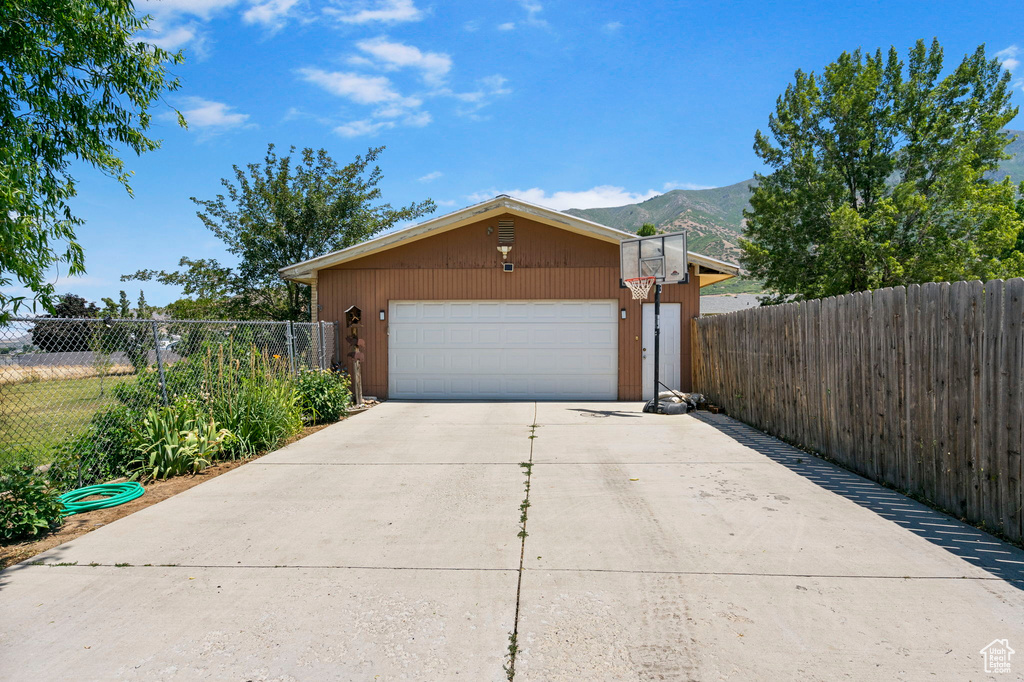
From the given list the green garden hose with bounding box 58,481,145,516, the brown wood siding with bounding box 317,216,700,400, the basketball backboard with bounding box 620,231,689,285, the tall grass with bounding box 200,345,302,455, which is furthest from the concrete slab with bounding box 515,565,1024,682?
the brown wood siding with bounding box 317,216,700,400

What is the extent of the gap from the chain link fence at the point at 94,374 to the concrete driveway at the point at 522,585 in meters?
0.99

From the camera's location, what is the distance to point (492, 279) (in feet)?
39.3

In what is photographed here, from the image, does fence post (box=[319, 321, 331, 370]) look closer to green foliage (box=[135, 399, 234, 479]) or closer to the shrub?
green foliage (box=[135, 399, 234, 479])

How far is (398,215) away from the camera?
19.0 m

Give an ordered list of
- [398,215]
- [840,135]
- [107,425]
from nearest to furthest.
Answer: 1. [107,425]
2. [398,215]
3. [840,135]

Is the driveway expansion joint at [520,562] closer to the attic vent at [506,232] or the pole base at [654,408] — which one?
the pole base at [654,408]

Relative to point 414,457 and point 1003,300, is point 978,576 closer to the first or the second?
point 1003,300

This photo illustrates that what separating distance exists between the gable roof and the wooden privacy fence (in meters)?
4.50

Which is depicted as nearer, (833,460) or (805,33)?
(833,460)

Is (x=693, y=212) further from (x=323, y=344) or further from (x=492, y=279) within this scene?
(x=323, y=344)

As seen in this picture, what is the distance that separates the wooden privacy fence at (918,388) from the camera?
3.56m

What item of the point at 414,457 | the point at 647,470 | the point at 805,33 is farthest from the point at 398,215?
the point at 647,470

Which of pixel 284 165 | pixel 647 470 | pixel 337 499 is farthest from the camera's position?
pixel 284 165

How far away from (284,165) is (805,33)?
14.3m
